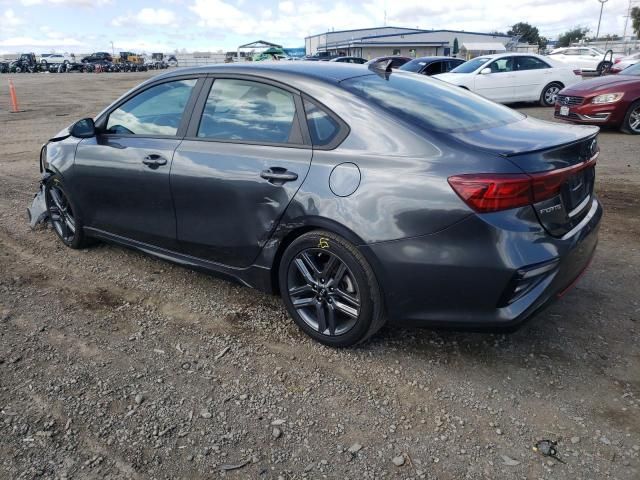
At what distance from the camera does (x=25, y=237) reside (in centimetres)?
524

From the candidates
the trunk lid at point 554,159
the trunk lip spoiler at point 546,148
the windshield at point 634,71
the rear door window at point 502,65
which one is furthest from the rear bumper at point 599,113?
the trunk lip spoiler at point 546,148

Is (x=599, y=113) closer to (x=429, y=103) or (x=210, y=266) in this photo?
(x=429, y=103)

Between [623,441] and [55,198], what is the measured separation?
4733 mm

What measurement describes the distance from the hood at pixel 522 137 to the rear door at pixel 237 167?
93 cm

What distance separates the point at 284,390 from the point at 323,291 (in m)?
0.61

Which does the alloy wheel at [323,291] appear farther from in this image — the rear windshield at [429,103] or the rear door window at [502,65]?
the rear door window at [502,65]

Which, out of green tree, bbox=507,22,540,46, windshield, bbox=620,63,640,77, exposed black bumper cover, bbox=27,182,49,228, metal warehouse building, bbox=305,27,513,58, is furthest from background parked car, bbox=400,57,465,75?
green tree, bbox=507,22,540,46

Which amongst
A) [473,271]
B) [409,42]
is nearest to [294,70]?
[473,271]

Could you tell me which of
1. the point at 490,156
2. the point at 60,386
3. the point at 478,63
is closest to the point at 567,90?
the point at 478,63

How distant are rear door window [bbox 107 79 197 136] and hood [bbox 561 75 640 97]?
352 inches

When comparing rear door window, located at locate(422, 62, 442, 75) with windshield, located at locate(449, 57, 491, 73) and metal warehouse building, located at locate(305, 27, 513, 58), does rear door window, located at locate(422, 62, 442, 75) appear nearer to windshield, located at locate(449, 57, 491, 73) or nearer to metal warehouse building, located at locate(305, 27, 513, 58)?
windshield, located at locate(449, 57, 491, 73)

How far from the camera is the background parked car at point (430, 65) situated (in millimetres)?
16562

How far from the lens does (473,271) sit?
2596 mm

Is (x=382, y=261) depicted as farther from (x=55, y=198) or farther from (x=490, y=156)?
(x=55, y=198)
